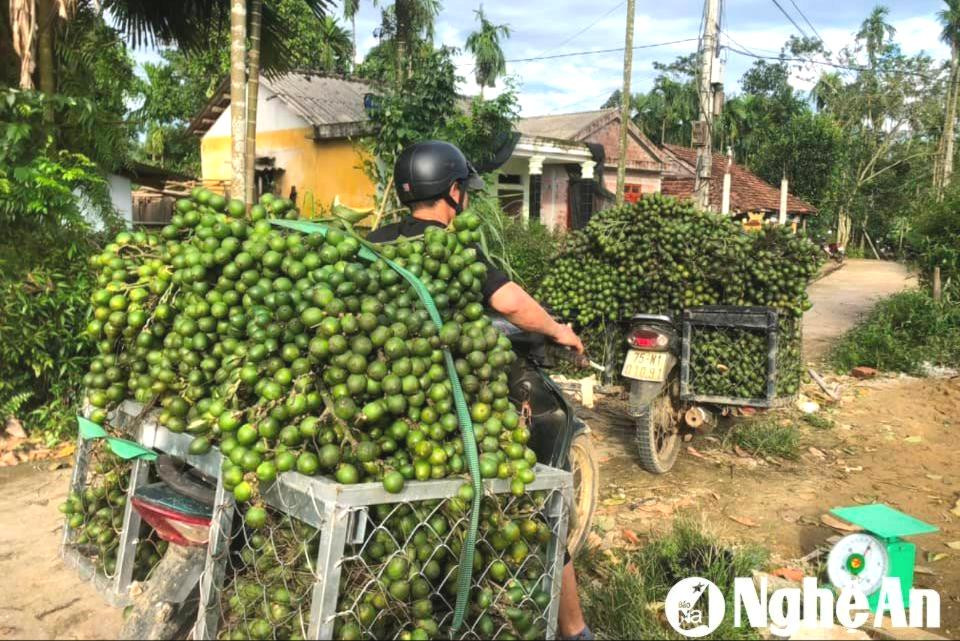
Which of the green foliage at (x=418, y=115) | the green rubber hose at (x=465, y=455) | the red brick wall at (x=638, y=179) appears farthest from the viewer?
the red brick wall at (x=638, y=179)

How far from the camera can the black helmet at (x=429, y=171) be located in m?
3.30

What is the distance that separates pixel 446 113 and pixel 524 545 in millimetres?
10980

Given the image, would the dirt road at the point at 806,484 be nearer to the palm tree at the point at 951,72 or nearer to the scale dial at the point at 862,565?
the scale dial at the point at 862,565

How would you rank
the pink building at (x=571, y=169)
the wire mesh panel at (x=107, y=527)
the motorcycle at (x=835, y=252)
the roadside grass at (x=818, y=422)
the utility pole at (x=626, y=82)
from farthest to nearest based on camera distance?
the motorcycle at (x=835, y=252) → the pink building at (x=571, y=169) → the utility pole at (x=626, y=82) → the roadside grass at (x=818, y=422) → the wire mesh panel at (x=107, y=527)

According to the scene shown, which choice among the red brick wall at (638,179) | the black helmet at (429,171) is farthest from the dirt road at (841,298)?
the black helmet at (429,171)

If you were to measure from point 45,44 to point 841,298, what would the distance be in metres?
16.2

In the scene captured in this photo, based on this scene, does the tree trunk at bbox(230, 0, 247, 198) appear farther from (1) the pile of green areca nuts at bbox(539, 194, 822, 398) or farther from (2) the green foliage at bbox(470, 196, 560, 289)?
(2) the green foliage at bbox(470, 196, 560, 289)

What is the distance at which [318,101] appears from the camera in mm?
17922

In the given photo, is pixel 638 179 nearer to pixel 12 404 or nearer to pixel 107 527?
pixel 12 404

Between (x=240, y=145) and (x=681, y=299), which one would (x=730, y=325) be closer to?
(x=681, y=299)

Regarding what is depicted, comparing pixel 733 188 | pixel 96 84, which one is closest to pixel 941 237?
pixel 96 84

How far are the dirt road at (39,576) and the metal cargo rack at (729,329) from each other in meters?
4.16

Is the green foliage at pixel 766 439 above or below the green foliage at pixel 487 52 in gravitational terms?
below

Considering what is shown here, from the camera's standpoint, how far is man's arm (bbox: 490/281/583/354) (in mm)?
2961
